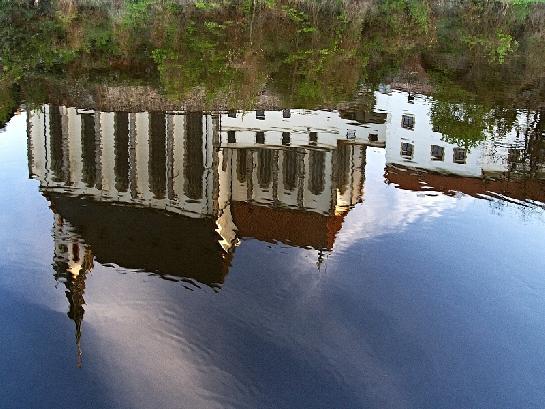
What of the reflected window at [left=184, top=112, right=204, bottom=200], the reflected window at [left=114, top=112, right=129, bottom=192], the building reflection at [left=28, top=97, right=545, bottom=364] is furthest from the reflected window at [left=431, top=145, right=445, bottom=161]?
the reflected window at [left=114, top=112, right=129, bottom=192]

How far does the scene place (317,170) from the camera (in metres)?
20.8

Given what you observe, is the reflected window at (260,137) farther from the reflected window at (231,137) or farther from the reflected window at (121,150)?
the reflected window at (121,150)

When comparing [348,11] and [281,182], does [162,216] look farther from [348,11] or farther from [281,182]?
[348,11]

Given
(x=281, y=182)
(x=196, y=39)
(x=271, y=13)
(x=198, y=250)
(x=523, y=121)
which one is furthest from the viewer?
(x=271, y=13)

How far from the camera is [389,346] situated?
9711 mm

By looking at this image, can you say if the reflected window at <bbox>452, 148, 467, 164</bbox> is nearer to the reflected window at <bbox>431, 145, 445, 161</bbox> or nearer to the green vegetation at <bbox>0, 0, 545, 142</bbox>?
the green vegetation at <bbox>0, 0, 545, 142</bbox>

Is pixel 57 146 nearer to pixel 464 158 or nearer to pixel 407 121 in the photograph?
pixel 464 158

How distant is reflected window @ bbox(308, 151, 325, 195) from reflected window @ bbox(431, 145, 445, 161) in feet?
14.9

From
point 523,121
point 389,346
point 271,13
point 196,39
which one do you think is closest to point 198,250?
point 389,346

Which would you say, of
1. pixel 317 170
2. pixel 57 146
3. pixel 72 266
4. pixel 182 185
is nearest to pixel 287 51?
pixel 317 170

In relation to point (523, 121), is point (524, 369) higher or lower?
lower

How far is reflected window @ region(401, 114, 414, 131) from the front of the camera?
983 inches

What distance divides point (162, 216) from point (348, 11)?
32643mm

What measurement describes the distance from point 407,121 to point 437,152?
3.27 m
